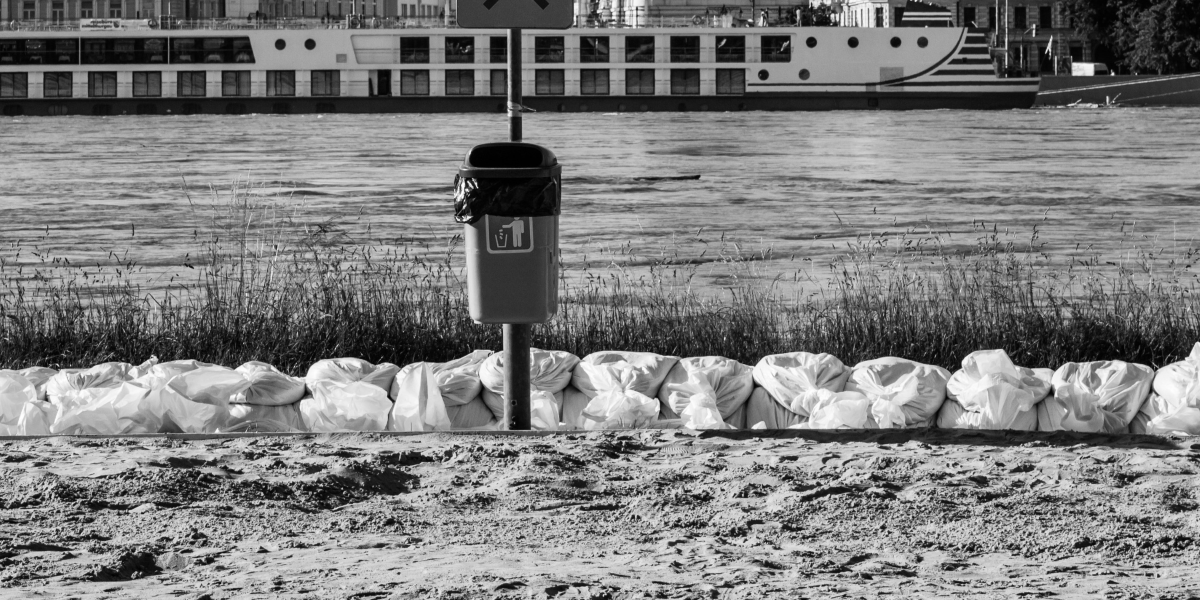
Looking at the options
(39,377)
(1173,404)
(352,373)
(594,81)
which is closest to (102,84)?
(594,81)

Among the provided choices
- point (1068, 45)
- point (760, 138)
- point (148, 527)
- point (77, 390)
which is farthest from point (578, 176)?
point (1068, 45)

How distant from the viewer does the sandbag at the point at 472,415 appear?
548 cm

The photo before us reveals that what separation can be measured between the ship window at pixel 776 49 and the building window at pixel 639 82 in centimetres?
451

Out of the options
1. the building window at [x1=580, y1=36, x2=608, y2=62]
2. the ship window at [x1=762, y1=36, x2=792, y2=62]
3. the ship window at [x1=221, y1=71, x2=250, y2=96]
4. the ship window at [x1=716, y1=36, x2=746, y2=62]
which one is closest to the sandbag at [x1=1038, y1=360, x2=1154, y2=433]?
the building window at [x1=580, y1=36, x2=608, y2=62]

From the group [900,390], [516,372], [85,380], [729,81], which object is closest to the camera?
[516,372]

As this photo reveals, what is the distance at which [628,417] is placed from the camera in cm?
527

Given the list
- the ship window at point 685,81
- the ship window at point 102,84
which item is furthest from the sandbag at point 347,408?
the ship window at point 102,84

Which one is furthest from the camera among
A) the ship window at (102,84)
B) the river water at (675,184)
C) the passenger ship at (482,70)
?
the ship window at (102,84)

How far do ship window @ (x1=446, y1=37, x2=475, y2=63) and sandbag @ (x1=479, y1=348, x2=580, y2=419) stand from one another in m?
56.3

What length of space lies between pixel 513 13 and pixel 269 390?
1.66 metres

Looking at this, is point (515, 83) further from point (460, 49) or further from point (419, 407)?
point (460, 49)

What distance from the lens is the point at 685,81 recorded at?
201ft

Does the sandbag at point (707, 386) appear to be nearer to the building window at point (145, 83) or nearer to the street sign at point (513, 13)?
the street sign at point (513, 13)

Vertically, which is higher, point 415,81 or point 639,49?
point 639,49
